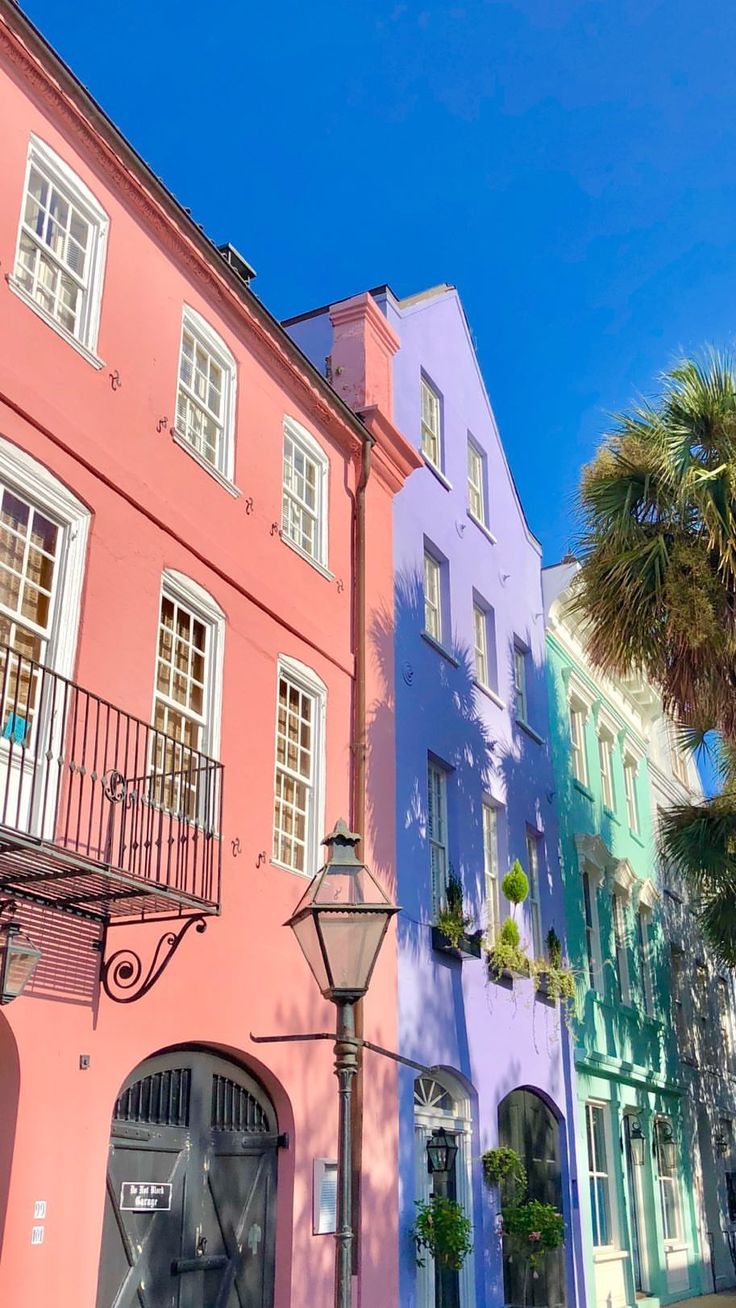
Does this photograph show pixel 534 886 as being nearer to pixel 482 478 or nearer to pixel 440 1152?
pixel 440 1152

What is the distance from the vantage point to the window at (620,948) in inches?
795

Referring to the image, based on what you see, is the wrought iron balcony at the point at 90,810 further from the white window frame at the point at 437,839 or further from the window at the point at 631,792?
the window at the point at 631,792

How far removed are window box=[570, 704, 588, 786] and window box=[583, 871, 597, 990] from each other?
1.67 meters

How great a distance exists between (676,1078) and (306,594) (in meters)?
14.1

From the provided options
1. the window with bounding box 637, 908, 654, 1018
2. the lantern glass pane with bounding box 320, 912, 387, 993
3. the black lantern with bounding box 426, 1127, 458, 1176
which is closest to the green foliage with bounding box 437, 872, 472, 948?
the black lantern with bounding box 426, 1127, 458, 1176

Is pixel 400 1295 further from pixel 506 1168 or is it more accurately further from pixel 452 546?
pixel 452 546

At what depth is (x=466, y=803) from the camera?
50.2 feet

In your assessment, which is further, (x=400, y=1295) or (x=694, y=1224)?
(x=694, y=1224)

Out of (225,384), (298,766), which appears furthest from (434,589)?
(225,384)

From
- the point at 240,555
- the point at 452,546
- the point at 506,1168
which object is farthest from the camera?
the point at 452,546

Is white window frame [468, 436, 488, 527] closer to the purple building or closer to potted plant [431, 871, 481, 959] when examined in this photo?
the purple building

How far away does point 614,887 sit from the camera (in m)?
20.9

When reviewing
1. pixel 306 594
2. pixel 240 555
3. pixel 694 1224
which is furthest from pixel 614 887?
pixel 240 555

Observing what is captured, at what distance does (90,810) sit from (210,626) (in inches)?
115
